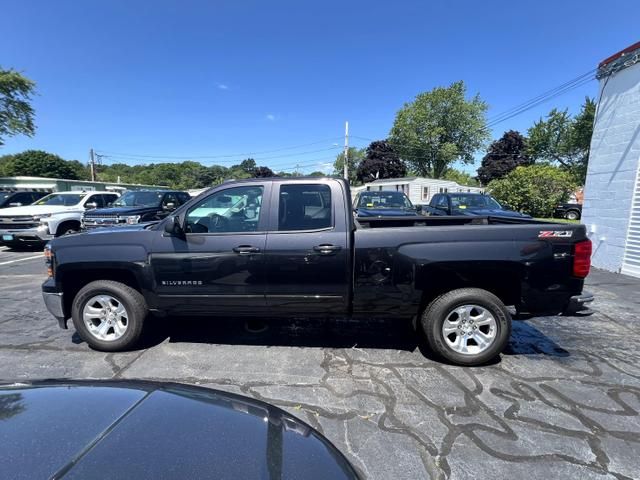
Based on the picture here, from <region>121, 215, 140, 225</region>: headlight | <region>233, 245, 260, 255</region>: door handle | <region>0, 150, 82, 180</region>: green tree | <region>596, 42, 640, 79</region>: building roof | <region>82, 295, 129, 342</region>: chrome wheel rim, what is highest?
<region>0, 150, 82, 180</region>: green tree

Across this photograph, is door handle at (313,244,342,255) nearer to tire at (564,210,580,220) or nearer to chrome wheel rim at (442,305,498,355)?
chrome wheel rim at (442,305,498,355)

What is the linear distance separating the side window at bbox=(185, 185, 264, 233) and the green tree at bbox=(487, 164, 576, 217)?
68.3ft

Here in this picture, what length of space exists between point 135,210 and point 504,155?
215 ft

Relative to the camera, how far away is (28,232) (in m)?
10.7

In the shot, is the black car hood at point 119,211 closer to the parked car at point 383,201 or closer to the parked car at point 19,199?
the parked car at point 19,199

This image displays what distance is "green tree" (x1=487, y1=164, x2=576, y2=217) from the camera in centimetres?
2017

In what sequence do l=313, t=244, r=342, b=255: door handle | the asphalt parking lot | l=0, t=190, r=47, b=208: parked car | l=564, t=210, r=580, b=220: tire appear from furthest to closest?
l=564, t=210, r=580, b=220: tire
l=0, t=190, r=47, b=208: parked car
l=313, t=244, r=342, b=255: door handle
the asphalt parking lot

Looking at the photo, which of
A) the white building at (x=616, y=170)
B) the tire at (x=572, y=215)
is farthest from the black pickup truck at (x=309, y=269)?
the tire at (x=572, y=215)

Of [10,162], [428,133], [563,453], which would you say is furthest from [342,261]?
[10,162]

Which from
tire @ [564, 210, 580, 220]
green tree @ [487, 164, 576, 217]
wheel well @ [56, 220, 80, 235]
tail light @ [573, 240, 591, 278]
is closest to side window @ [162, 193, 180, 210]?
wheel well @ [56, 220, 80, 235]

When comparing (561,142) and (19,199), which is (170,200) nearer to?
(19,199)

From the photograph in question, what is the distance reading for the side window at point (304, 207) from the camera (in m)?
3.69

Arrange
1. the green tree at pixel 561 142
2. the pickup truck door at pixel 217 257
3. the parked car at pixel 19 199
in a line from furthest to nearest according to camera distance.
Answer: the green tree at pixel 561 142 < the parked car at pixel 19 199 < the pickup truck door at pixel 217 257

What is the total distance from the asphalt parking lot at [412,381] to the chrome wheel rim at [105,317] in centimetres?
25
